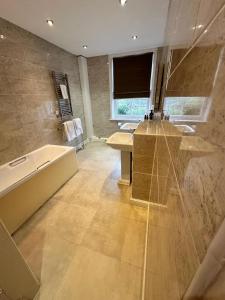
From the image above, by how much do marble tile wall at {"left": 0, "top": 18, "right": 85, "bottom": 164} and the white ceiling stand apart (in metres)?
0.19

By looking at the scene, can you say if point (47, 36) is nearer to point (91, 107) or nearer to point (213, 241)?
point (91, 107)

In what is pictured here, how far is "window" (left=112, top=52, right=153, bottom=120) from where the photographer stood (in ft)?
10.8

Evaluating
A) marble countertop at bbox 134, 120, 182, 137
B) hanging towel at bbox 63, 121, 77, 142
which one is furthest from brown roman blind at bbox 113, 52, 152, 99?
marble countertop at bbox 134, 120, 182, 137

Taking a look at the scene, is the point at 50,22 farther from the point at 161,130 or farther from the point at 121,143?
the point at 161,130

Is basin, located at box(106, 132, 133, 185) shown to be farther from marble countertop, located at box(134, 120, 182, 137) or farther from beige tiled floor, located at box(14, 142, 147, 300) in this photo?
marble countertop, located at box(134, 120, 182, 137)

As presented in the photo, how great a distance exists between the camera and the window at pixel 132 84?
3298 millimetres

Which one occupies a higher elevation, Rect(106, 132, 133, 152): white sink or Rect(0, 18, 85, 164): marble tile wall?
Rect(0, 18, 85, 164): marble tile wall

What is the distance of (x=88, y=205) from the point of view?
1.93 metres

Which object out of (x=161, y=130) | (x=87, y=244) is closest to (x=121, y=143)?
(x=161, y=130)

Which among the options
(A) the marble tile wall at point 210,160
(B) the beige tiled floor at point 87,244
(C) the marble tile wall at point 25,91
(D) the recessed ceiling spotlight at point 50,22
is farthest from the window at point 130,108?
(A) the marble tile wall at point 210,160

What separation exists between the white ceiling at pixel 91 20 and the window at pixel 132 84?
48 centimetres

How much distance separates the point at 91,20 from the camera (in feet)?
6.59

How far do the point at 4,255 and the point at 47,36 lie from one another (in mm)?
3092

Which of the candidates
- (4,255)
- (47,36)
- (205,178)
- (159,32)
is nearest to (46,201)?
(4,255)
